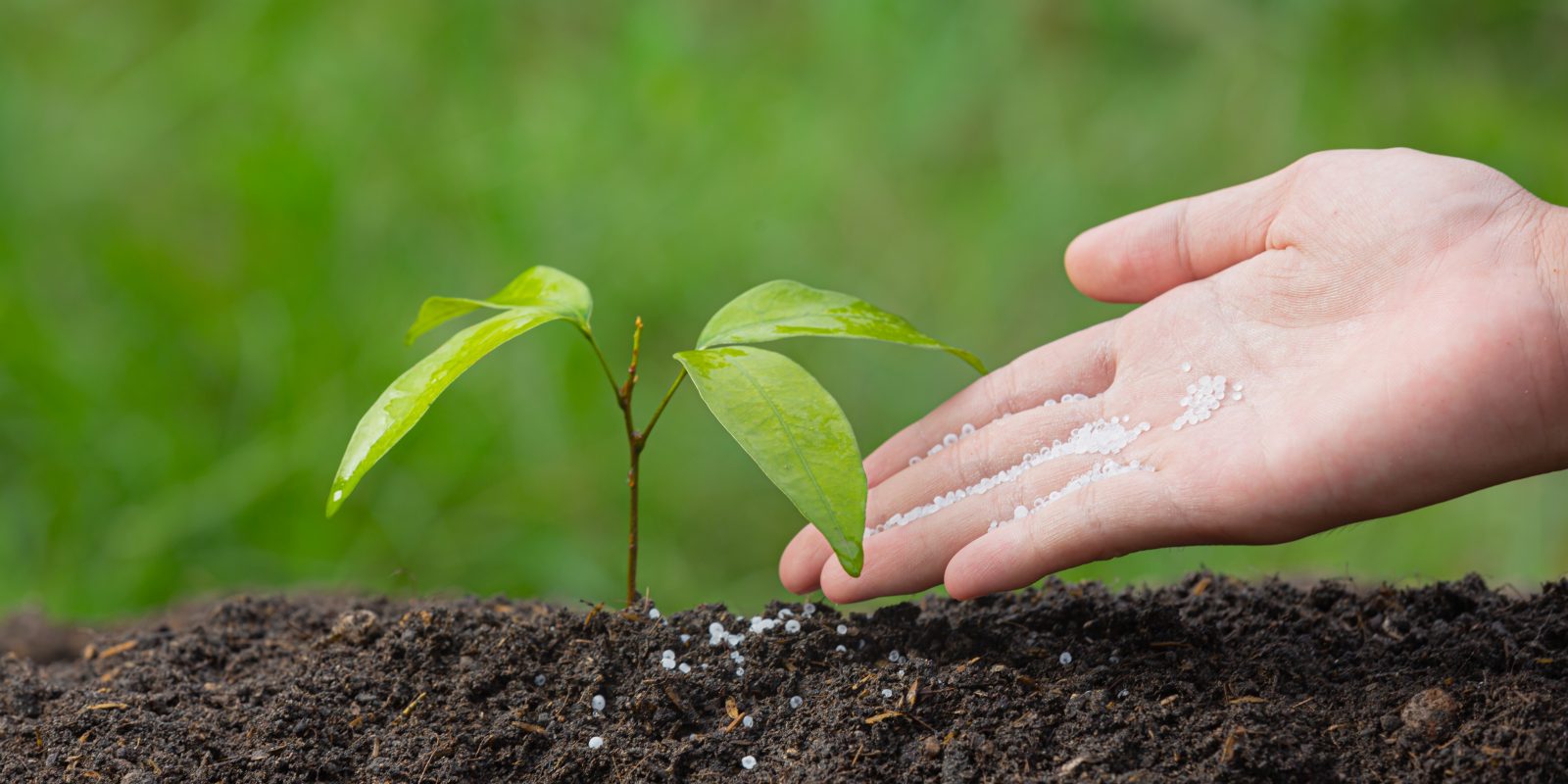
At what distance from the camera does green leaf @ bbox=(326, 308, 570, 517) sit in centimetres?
99

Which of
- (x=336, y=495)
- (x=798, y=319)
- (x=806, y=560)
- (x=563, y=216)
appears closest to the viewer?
(x=336, y=495)

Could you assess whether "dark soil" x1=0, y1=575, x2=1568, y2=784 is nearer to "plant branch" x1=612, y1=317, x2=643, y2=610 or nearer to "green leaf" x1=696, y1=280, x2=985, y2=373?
"plant branch" x1=612, y1=317, x2=643, y2=610

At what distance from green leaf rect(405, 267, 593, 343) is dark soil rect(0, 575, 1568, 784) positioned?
1.02 feet

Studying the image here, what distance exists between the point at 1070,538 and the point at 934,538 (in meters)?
0.15

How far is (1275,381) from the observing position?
1203 millimetres

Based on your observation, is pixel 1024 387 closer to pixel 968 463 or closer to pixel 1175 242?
pixel 968 463

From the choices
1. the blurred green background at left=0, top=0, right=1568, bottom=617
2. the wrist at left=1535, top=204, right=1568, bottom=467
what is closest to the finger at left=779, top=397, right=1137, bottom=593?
the wrist at left=1535, top=204, right=1568, bottom=467

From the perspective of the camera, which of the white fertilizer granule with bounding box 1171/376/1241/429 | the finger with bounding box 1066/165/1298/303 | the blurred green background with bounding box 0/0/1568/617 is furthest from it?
the blurred green background with bounding box 0/0/1568/617

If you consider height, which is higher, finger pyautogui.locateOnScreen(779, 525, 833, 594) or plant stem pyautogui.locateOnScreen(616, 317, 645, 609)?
plant stem pyautogui.locateOnScreen(616, 317, 645, 609)

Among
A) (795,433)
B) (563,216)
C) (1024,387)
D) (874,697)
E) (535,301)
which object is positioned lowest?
(874,697)

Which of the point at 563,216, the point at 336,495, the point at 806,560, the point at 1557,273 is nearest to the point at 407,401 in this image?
the point at 336,495

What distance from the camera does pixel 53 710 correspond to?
1136mm

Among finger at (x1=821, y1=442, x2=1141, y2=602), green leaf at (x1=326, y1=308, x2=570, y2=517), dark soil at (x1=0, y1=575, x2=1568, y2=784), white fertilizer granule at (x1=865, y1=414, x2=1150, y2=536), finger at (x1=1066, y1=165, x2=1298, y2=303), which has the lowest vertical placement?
dark soil at (x1=0, y1=575, x2=1568, y2=784)

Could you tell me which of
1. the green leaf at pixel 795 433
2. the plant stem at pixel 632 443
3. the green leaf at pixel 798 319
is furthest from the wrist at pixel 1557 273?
the plant stem at pixel 632 443
